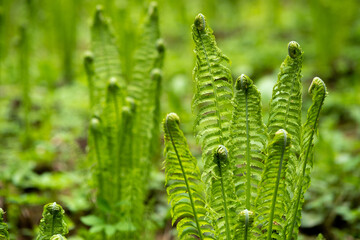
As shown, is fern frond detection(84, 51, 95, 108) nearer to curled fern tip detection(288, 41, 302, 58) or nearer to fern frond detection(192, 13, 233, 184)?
fern frond detection(192, 13, 233, 184)

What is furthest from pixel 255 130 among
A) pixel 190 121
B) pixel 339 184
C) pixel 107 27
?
pixel 190 121

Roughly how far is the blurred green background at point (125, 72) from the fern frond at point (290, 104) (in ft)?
0.44

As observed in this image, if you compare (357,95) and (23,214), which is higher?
(357,95)

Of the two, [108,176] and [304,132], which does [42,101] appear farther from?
[304,132]

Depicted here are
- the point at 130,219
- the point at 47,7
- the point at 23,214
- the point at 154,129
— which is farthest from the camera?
the point at 47,7

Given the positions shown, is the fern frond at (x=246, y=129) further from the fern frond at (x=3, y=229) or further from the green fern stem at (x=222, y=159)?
the fern frond at (x=3, y=229)

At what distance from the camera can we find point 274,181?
0.89 meters

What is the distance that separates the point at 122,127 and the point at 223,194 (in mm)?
550

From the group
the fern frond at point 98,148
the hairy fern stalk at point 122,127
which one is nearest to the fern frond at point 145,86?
the hairy fern stalk at point 122,127

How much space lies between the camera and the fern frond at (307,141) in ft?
2.83

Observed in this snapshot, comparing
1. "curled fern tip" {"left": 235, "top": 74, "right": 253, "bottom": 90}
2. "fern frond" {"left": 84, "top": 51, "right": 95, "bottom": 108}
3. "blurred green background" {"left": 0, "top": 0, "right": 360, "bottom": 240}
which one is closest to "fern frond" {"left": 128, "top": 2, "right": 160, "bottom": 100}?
"fern frond" {"left": 84, "top": 51, "right": 95, "bottom": 108}

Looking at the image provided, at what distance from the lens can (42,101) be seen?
2961 millimetres

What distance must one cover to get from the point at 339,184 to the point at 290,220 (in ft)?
3.38

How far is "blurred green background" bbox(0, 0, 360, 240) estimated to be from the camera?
169cm
